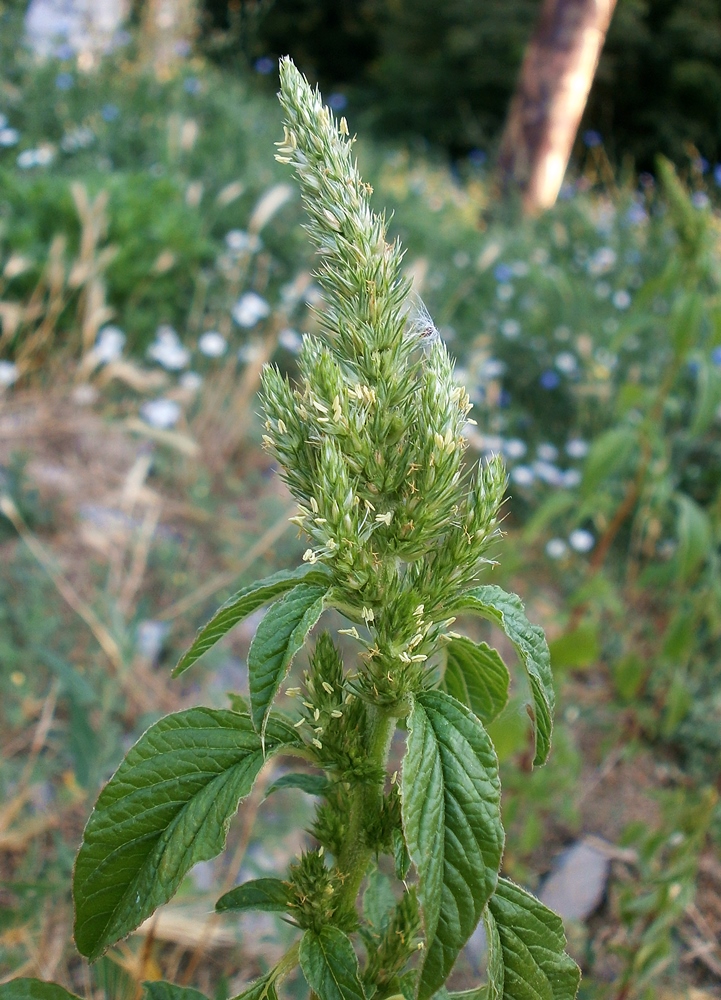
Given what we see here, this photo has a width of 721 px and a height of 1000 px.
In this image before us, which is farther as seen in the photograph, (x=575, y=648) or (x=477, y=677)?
(x=575, y=648)

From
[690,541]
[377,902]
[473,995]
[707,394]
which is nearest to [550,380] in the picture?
[707,394]

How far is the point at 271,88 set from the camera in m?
12.9

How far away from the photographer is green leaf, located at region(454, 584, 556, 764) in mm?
807

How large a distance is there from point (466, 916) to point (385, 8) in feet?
67.6

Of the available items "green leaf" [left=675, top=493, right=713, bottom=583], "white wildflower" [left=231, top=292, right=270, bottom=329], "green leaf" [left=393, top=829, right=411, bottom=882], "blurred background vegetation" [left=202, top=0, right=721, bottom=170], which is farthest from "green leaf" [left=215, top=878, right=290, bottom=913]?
"blurred background vegetation" [left=202, top=0, right=721, bottom=170]

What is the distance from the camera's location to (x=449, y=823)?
72 centimetres

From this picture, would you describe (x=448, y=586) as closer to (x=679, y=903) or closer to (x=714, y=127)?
(x=679, y=903)

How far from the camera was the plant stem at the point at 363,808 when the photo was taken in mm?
879

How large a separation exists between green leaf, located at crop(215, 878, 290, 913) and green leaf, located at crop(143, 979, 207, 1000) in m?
0.09

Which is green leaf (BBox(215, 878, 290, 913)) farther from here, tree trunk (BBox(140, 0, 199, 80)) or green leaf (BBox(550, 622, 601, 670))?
tree trunk (BBox(140, 0, 199, 80))

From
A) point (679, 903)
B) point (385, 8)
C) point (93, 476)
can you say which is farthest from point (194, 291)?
point (385, 8)

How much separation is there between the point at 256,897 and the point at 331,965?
138 millimetres

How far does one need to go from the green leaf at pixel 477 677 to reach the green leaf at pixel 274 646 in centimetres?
19

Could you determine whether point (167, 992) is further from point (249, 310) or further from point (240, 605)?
point (249, 310)
